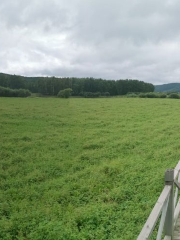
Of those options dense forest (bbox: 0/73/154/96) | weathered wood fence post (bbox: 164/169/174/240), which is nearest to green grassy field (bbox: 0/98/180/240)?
weathered wood fence post (bbox: 164/169/174/240)

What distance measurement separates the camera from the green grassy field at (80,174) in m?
7.16

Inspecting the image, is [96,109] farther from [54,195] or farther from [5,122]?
[54,195]

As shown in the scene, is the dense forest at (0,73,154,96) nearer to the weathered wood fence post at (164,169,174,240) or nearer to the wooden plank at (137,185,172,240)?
the weathered wood fence post at (164,169,174,240)

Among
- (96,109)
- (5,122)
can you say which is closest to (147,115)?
(96,109)

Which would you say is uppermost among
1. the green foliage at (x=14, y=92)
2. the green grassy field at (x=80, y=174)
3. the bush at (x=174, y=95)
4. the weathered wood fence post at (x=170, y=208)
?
the bush at (x=174, y=95)

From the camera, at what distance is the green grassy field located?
716 cm

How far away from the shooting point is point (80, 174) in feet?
35.6

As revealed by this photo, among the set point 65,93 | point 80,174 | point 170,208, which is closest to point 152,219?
point 170,208

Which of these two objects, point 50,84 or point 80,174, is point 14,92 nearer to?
point 50,84

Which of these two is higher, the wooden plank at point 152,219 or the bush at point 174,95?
the bush at point 174,95

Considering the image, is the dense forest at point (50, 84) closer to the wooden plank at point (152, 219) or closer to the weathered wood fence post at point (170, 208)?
the weathered wood fence post at point (170, 208)

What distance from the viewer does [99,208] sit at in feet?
26.1

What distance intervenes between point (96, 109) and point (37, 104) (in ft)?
22.0

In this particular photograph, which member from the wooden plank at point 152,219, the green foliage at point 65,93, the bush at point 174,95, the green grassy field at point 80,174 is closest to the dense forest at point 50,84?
the green foliage at point 65,93
